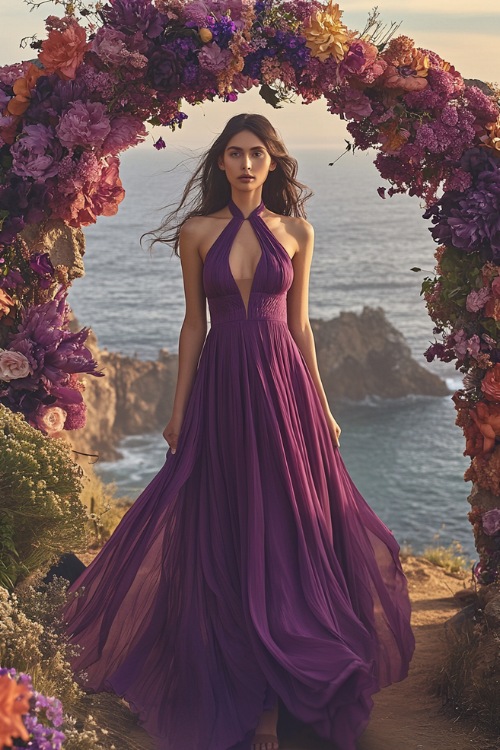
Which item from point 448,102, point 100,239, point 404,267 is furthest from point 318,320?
point 448,102

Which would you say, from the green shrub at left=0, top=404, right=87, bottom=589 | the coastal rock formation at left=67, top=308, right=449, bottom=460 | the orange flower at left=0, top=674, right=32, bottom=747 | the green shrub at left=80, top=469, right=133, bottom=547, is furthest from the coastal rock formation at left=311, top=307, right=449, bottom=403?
the orange flower at left=0, top=674, right=32, bottom=747

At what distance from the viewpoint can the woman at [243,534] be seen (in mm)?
4578

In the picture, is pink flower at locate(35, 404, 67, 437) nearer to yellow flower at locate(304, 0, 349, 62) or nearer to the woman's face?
the woman's face

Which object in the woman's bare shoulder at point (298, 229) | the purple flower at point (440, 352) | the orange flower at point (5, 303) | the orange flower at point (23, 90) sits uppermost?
the orange flower at point (23, 90)

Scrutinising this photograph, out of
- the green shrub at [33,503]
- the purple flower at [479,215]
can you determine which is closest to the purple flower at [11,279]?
the green shrub at [33,503]

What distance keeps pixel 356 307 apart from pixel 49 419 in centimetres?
4394

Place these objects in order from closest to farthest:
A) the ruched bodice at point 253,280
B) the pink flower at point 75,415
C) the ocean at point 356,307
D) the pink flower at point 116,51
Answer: the ruched bodice at point 253,280
the pink flower at point 116,51
the pink flower at point 75,415
the ocean at point 356,307

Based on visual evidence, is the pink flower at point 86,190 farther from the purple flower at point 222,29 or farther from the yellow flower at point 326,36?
the yellow flower at point 326,36

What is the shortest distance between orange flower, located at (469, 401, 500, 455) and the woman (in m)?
0.88

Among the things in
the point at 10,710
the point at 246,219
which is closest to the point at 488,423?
the point at 246,219

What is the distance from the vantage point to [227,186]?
5246 millimetres

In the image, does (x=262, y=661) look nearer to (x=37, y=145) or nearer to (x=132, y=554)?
(x=132, y=554)

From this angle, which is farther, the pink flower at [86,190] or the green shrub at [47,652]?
the pink flower at [86,190]

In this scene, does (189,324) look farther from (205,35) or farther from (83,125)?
(205,35)
